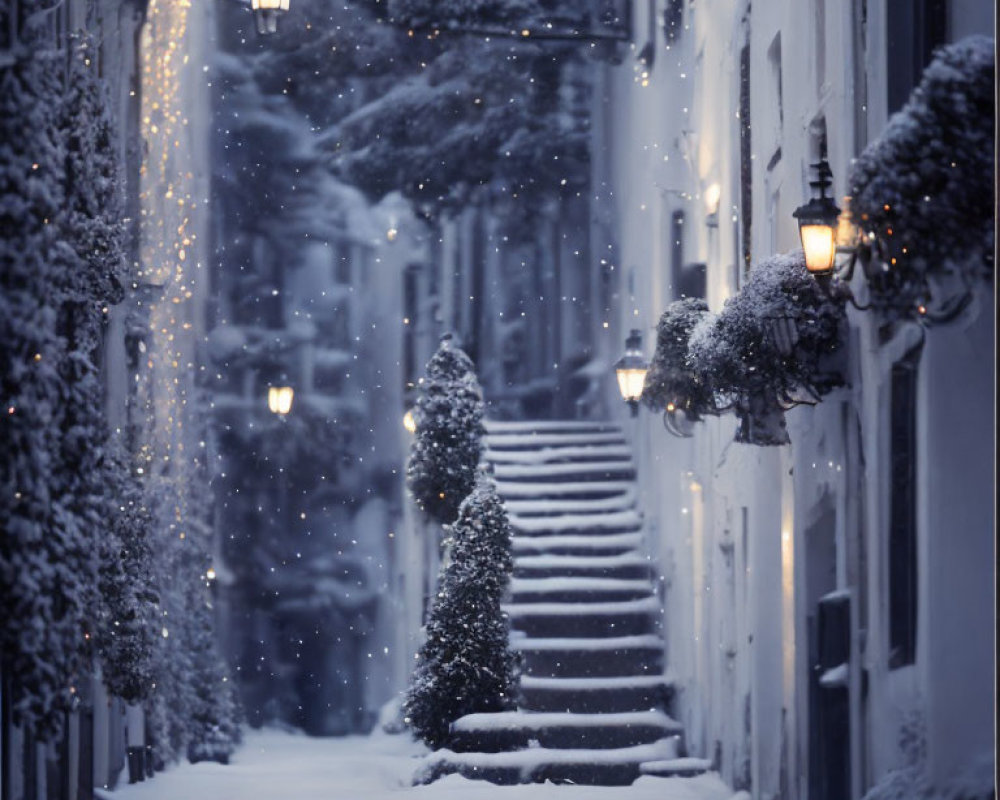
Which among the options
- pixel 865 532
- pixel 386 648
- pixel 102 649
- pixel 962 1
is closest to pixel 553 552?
pixel 386 648

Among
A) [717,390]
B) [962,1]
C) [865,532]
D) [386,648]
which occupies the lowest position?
[386,648]

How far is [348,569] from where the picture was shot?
2784cm

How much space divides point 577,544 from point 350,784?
4.70 m

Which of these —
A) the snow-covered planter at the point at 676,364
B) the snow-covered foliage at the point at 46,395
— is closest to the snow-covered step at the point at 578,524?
the snow-covered planter at the point at 676,364

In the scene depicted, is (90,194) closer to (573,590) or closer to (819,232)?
(819,232)

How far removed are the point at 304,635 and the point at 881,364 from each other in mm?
18225

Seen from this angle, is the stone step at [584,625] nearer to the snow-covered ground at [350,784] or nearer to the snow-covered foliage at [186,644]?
the snow-covered ground at [350,784]

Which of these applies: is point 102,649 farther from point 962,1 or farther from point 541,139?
point 541,139

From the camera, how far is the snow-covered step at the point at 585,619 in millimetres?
20062

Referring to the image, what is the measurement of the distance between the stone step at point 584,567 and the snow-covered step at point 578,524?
0.64 m

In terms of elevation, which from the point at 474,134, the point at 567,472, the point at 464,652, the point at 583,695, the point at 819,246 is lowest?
the point at 583,695

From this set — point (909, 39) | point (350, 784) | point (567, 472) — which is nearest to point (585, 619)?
point (567, 472)

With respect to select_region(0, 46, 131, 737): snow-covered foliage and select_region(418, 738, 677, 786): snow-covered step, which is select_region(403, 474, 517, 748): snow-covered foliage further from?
select_region(0, 46, 131, 737): snow-covered foliage

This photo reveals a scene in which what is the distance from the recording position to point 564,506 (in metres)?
22.2
